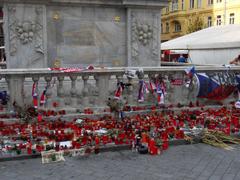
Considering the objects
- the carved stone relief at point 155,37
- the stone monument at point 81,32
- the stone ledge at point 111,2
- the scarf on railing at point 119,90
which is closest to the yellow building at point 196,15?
the carved stone relief at point 155,37

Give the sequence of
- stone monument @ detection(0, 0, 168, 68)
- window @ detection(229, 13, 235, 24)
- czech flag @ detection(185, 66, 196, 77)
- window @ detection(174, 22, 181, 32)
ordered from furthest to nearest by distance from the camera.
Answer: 1. window @ detection(174, 22, 181, 32)
2. window @ detection(229, 13, 235, 24)
3. stone monument @ detection(0, 0, 168, 68)
4. czech flag @ detection(185, 66, 196, 77)

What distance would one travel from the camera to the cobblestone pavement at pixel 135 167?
5441mm

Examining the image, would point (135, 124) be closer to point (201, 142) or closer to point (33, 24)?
point (201, 142)

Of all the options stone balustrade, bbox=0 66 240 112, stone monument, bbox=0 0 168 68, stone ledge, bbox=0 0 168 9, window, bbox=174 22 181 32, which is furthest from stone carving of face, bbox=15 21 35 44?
window, bbox=174 22 181 32

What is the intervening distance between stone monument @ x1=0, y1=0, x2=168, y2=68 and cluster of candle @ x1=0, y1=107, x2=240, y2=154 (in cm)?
326

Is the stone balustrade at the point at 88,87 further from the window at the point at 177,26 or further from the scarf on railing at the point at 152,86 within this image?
the window at the point at 177,26

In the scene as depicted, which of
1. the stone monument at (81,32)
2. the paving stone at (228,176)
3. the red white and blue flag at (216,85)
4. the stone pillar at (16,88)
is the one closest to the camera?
the paving stone at (228,176)

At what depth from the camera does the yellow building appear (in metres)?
51.7

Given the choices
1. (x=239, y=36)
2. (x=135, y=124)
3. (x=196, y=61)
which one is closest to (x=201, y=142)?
(x=135, y=124)

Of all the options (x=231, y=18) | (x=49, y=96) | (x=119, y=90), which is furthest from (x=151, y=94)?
(x=231, y=18)

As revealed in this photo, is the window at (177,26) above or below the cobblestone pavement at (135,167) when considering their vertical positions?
above

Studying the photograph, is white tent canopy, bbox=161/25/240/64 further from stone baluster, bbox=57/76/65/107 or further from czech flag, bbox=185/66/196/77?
stone baluster, bbox=57/76/65/107

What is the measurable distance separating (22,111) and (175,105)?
378 cm

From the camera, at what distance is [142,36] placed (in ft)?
39.0
